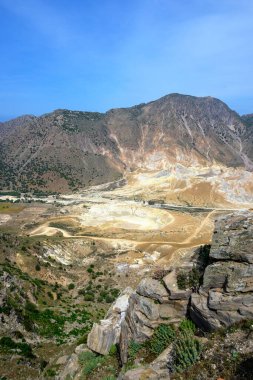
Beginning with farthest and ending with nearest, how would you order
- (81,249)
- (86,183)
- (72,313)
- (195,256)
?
(86,183) < (81,249) < (72,313) < (195,256)

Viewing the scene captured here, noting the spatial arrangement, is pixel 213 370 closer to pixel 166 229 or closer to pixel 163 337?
pixel 163 337

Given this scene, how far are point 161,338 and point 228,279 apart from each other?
137 inches

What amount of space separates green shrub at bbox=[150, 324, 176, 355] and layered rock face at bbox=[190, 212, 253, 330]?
109 centimetres

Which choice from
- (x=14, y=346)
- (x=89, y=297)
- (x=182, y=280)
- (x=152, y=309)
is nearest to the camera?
(x=152, y=309)

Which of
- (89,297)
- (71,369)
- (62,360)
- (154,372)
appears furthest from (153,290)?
(89,297)

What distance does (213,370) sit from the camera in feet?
32.0

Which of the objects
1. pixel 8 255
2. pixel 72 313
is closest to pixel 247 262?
pixel 72 313

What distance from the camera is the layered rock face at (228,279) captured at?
491 inches

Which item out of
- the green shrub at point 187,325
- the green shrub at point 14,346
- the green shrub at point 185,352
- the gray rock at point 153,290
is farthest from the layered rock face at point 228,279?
the green shrub at point 14,346

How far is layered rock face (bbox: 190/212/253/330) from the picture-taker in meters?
12.5

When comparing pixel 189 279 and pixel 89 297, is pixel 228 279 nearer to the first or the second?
pixel 189 279

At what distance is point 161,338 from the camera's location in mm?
13898

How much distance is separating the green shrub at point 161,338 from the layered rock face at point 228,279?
1087mm

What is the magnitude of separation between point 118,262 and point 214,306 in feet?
140
